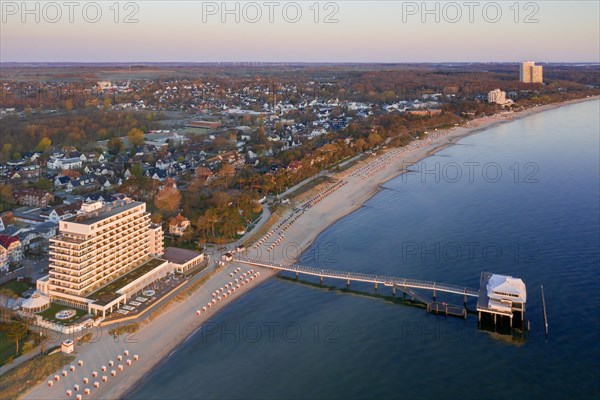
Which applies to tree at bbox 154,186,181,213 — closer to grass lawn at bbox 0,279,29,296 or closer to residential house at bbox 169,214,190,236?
residential house at bbox 169,214,190,236

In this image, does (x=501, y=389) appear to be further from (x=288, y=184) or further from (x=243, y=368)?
(x=288, y=184)

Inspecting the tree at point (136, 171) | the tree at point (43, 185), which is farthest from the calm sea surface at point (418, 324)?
the tree at point (43, 185)

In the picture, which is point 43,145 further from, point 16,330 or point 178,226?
point 16,330

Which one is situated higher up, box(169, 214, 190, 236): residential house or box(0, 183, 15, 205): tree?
box(0, 183, 15, 205): tree

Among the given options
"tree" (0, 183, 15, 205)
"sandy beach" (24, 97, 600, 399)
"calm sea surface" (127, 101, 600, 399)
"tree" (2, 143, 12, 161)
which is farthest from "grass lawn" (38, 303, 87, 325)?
"tree" (2, 143, 12, 161)

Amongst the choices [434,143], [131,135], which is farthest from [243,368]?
[434,143]

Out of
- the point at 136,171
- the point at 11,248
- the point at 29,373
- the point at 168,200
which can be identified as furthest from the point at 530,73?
the point at 29,373
